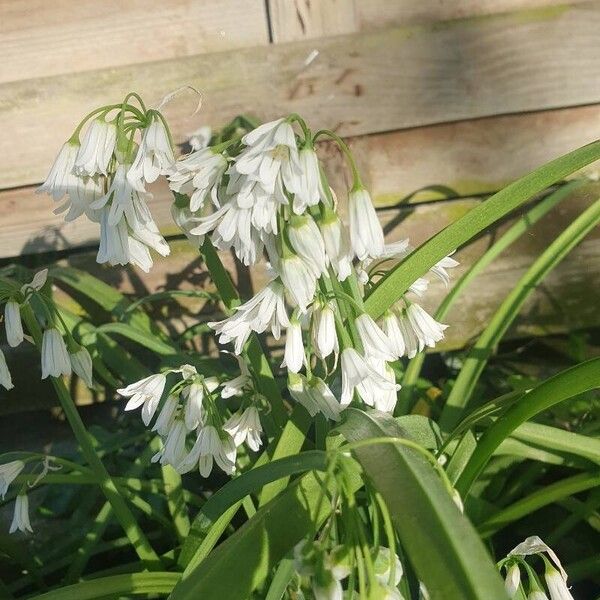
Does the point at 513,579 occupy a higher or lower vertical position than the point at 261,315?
lower

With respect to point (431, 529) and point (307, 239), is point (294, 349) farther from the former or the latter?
point (431, 529)

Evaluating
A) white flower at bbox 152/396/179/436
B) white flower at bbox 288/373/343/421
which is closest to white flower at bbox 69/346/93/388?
white flower at bbox 152/396/179/436

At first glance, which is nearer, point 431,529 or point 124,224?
point 431,529

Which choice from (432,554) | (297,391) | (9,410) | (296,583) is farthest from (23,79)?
(432,554)

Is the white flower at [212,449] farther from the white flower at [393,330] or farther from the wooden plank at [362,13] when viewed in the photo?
the wooden plank at [362,13]

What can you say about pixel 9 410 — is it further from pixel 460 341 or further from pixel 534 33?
pixel 534 33

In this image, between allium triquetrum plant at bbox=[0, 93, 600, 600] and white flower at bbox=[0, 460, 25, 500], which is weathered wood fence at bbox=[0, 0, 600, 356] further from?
white flower at bbox=[0, 460, 25, 500]

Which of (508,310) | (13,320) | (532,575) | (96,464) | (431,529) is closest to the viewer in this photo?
(431,529)

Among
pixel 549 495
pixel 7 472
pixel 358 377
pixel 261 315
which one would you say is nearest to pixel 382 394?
pixel 358 377
